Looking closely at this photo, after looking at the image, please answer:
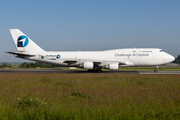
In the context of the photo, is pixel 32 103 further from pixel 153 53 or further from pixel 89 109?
pixel 153 53

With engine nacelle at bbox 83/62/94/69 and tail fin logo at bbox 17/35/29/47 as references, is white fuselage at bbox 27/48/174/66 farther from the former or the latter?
tail fin logo at bbox 17/35/29/47

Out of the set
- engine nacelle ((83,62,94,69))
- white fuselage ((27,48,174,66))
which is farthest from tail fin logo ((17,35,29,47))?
engine nacelle ((83,62,94,69))

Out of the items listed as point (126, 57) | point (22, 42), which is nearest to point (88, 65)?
point (126, 57)

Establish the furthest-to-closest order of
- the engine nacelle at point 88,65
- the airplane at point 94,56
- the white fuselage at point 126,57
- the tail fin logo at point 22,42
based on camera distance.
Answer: the tail fin logo at point 22,42 → the white fuselage at point 126,57 → the airplane at point 94,56 → the engine nacelle at point 88,65

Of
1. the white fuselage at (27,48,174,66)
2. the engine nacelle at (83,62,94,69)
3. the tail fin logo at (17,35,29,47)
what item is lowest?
the engine nacelle at (83,62,94,69)

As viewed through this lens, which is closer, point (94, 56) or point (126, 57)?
point (126, 57)

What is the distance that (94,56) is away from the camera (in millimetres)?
32719

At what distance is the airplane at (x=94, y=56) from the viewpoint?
101ft

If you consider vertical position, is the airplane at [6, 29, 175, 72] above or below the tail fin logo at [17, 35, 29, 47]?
below

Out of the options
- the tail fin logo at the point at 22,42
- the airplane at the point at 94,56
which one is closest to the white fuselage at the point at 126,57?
the airplane at the point at 94,56

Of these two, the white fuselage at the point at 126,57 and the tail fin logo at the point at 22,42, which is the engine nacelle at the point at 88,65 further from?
the tail fin logo at the point at 22,42

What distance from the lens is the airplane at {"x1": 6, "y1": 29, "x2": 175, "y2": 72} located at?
3086 cm

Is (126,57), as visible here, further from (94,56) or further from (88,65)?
(88,65)

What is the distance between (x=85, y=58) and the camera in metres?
32.8
